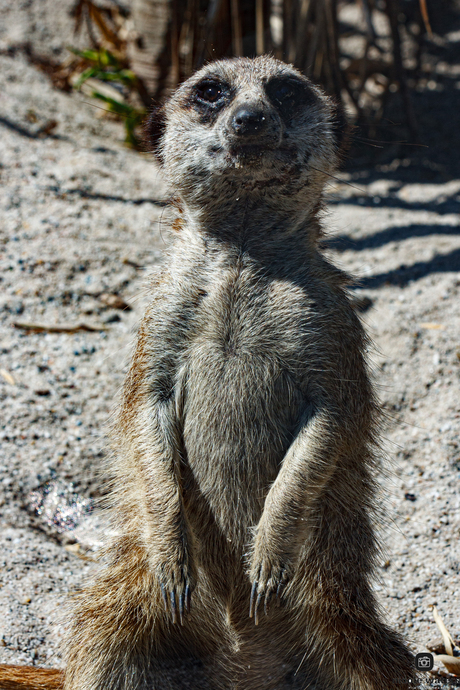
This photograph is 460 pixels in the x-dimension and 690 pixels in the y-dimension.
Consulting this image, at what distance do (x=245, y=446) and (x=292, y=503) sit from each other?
0.89ft

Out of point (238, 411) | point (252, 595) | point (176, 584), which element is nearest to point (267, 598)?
point (252, 595)

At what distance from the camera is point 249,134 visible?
219 centimetres

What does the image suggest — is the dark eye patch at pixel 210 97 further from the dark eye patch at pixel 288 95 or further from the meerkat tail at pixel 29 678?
the meerkat tail at pixel 29 678

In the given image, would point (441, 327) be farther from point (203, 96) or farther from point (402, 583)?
point (203, 96)

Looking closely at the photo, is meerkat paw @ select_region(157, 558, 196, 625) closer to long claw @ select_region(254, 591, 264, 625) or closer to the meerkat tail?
long claw @ select_region(254, 591, 264, 625)

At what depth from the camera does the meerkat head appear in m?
2.25

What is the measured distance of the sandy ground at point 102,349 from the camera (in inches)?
122

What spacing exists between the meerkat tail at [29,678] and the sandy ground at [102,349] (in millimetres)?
198

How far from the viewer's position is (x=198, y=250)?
2.50 m

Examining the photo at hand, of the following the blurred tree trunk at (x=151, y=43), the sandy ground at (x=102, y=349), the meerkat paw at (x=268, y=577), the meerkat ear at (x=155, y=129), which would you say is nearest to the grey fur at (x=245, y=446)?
the meerkat paw at (x=268, y=577)

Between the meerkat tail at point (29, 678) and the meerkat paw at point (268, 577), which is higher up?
the meerkat paw at point (268, 577)

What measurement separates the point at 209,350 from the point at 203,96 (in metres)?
0.97

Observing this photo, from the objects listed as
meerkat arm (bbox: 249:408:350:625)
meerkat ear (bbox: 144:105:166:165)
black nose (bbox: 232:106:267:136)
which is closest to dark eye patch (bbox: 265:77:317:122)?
black nose (bbox: 232:106:267:136)

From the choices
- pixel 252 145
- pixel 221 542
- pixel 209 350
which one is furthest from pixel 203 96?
pixel 221 542
